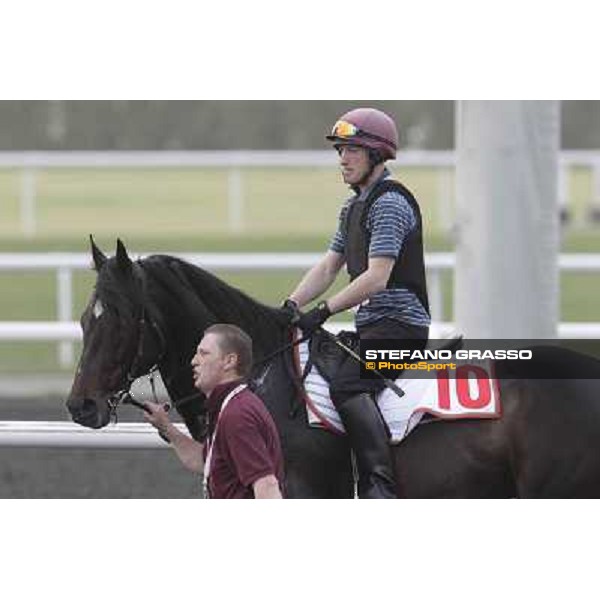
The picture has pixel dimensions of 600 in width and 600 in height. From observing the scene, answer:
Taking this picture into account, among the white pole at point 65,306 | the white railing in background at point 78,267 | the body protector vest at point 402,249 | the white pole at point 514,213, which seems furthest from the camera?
the white pole at point 65,306

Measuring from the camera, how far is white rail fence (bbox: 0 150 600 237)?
63.9ft

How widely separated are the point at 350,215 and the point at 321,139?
14.9 meters

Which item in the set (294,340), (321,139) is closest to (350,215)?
(294,340)

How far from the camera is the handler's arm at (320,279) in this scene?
19.1 feet

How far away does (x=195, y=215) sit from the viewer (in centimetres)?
2078

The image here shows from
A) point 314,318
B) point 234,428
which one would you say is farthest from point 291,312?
point 234,428

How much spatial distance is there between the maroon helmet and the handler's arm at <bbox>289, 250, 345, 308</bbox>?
0.44m

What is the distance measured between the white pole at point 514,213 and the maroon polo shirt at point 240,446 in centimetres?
276

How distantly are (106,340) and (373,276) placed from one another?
90 centimetres

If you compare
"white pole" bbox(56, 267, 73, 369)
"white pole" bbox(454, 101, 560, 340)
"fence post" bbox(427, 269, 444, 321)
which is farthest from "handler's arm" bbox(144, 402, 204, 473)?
"white pole" bbox(56, 267, 73, 369)

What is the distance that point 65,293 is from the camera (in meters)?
12.0

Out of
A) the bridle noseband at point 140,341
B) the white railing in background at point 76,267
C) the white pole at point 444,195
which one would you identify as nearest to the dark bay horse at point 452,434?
the bridle noseband at point 140,341

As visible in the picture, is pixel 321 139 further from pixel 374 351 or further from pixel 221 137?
pixel 374 351

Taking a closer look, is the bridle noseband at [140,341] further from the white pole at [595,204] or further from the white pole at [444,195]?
the white pole at [595,204]
